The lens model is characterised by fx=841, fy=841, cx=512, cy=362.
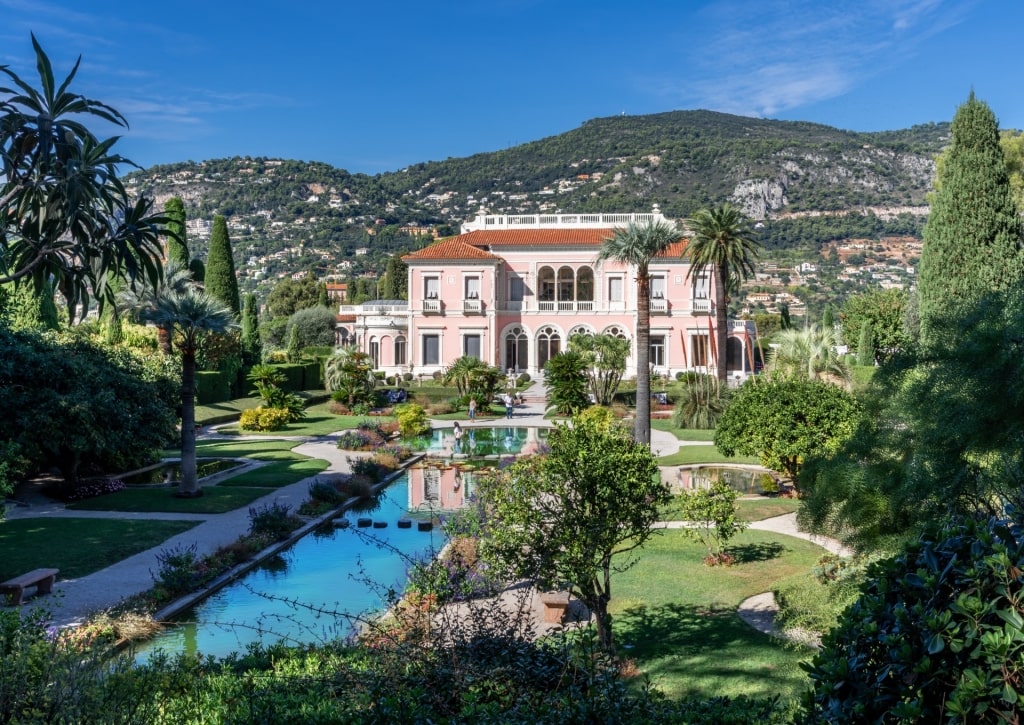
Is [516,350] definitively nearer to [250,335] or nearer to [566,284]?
[566,284]

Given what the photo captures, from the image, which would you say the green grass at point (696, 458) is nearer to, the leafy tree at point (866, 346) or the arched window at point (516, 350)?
the leafy tree at point (866, 346)

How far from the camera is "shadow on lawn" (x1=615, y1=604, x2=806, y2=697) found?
26.4 feet

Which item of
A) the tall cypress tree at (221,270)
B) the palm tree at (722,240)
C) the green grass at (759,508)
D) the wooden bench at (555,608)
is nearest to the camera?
the wooden bench at (555,608)

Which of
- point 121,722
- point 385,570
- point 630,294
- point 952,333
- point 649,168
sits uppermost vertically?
point 649,168

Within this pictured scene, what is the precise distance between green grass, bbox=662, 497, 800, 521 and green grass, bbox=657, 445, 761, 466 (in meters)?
4.79

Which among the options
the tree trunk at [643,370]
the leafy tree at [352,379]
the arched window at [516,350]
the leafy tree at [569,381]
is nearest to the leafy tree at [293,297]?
the arched window at [516,350]

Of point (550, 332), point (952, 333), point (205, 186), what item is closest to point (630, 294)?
point (550, 332)

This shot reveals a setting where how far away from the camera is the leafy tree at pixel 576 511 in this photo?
8406mm

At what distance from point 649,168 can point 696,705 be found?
427 feet

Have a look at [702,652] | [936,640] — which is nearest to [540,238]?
[702,652]

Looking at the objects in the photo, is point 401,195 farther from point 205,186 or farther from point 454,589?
point 454,589

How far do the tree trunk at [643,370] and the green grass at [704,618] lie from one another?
8255 millimetres

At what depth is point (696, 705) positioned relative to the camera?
4719 millimetres

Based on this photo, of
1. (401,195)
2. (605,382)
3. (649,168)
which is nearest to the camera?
(605,382)
